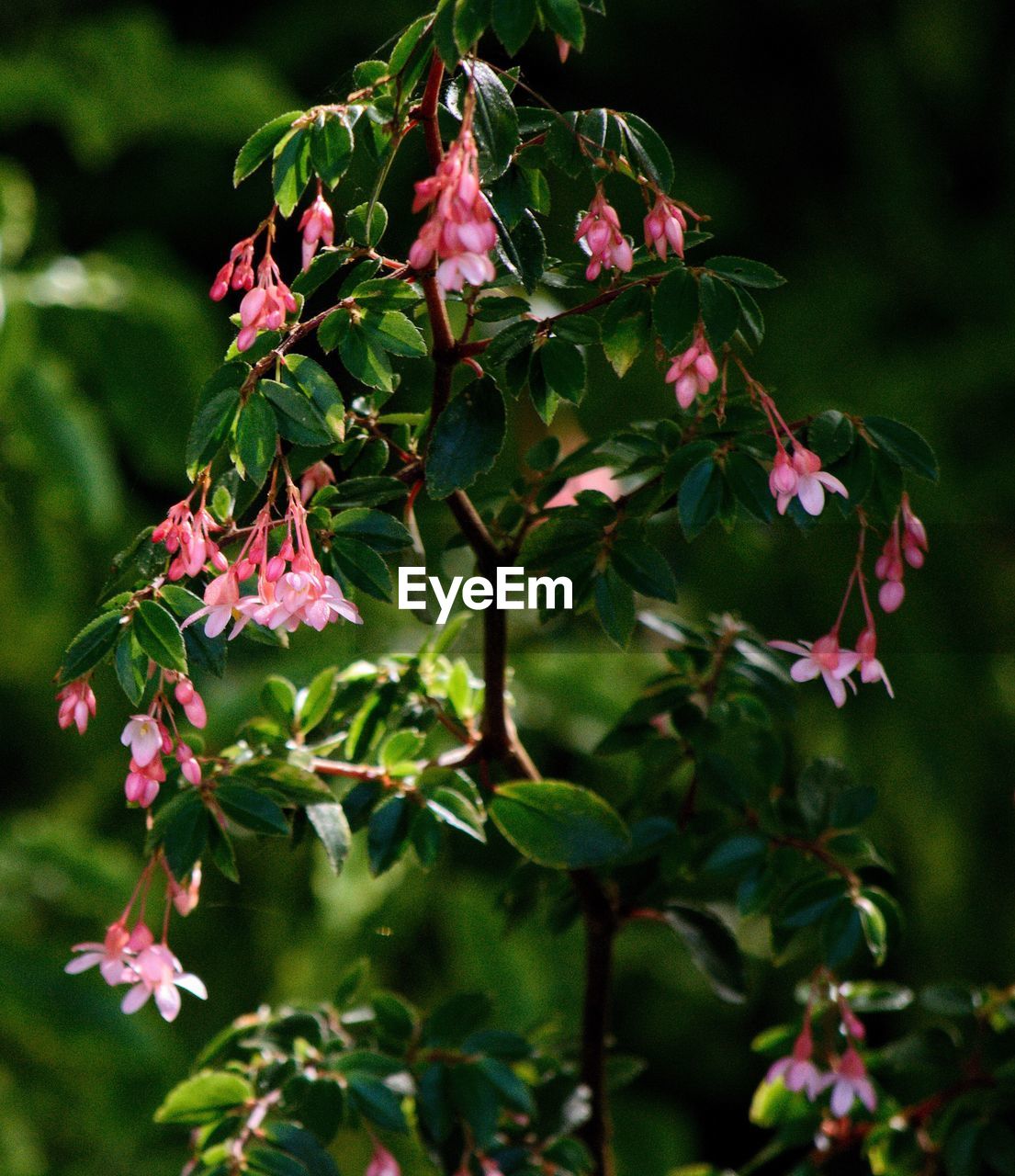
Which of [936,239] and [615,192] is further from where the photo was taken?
[936,239]

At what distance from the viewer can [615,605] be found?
440mm

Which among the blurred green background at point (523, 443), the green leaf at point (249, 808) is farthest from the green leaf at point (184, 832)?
the blurred green background at point (523, 443)

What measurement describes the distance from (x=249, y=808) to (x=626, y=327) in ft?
0.63

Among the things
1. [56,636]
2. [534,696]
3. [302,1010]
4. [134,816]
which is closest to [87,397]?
[56,636]

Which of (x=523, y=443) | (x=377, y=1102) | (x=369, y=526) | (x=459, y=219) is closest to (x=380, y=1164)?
(x=377, y=1102)

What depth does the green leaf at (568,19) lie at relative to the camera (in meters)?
0.34

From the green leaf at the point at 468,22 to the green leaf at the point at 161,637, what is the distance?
165mm

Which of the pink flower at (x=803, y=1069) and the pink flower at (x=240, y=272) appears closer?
the pink flower at (x=240, y=272)

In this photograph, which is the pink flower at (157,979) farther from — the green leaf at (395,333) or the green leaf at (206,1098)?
the green leaf at (395,333)

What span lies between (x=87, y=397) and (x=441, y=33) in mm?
1249

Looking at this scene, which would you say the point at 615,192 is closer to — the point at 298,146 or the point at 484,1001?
the point at 298,146

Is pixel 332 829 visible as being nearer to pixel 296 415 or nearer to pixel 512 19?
pixel 296 415

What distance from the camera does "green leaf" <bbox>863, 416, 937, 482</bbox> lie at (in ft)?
1.34

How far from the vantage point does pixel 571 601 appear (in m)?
0.47
